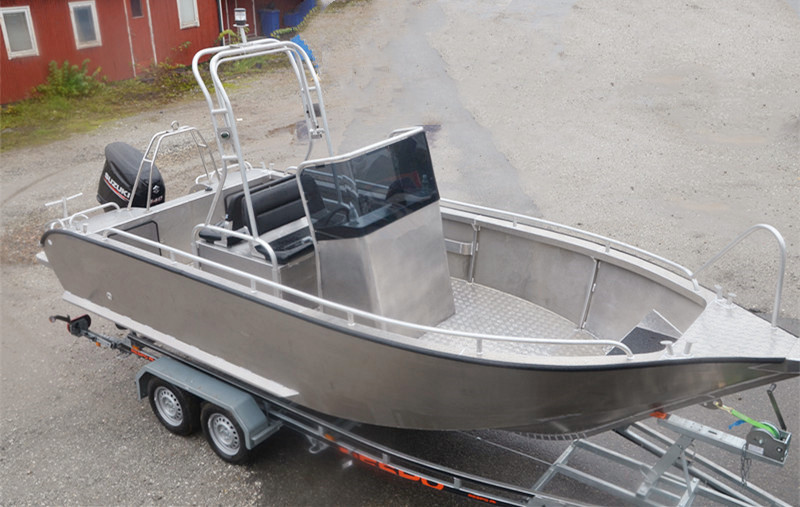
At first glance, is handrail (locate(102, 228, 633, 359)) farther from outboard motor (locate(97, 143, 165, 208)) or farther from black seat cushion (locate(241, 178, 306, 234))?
outboard motor (locate(97, 143, 165, 208))

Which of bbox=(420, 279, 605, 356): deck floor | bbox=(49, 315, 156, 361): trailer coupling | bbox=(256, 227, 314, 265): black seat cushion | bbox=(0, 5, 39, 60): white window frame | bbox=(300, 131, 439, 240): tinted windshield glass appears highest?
bbox=(0, 5, 39, 60): white window frame

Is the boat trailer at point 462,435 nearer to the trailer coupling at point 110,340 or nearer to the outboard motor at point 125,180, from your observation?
the trailer coupling at point 110,340

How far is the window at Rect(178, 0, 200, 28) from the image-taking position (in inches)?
576

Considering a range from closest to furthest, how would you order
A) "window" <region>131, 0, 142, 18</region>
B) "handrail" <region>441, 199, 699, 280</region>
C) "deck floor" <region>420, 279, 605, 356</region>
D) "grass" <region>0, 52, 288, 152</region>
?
"handrail" <region>441, 199, 699, 280</region> < "deck floor" <region>420, 279, 605, 356</region> < "grass" <region>0, 52, 288, 152</region> < "window" <region>131, 0, 142, 18</region>

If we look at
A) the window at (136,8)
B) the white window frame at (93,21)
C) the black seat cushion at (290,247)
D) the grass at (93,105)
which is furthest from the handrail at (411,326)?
the window at (136,8)

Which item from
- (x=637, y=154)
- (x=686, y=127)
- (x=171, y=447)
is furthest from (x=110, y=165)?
(x=686, y=127)

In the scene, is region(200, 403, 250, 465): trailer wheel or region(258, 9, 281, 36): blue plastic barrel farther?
region(258, 9, 281, 36): blue plastic barrel

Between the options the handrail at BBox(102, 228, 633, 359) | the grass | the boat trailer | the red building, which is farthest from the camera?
the red building

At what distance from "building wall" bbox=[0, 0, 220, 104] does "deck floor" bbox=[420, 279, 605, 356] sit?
11.1 meters

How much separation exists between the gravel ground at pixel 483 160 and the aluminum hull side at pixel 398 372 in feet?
2.68

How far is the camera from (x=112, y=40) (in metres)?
13.5

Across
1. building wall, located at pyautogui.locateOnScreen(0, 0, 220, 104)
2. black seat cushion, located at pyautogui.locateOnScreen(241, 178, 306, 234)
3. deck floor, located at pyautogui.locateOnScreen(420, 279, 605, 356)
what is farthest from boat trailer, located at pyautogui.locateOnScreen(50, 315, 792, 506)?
building wall, located at pyautogui.locateOnScreen(0, 0, 220, 104)

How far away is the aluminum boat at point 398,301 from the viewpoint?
125 inches

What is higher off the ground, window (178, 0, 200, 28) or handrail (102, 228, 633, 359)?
window (178, 0, 200, 28)
